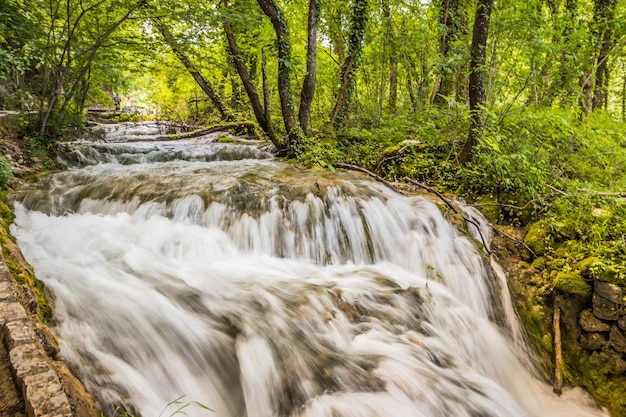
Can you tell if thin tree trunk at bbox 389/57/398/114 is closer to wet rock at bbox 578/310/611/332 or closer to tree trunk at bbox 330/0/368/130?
tree trunk at bbox 330/0/368/130

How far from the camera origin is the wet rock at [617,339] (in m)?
3.27

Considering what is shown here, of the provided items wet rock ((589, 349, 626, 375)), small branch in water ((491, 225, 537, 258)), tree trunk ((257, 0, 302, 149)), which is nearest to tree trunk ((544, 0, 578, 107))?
small branch in water ((491, 225, 537, 258))

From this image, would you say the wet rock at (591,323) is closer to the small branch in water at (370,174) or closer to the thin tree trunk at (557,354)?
the thin tree trunk at (557,354)

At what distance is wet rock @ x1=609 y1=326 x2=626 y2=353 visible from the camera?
10.7 feet

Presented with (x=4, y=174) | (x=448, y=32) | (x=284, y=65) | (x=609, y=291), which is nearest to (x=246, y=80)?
(x=284, y=65)

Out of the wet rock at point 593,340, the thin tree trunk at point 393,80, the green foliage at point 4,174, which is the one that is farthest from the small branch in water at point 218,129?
the wet rock at point 593,340

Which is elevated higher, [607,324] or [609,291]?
[609,291]

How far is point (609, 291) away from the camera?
131 inches

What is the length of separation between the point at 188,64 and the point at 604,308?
10663 mm

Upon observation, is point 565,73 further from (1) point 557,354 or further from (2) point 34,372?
(2) point 34,372

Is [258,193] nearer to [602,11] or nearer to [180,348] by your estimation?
[180,348]

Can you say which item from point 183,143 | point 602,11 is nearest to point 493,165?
point 602,11

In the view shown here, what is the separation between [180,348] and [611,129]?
668 centimetres

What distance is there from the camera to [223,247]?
4176 millimetres
